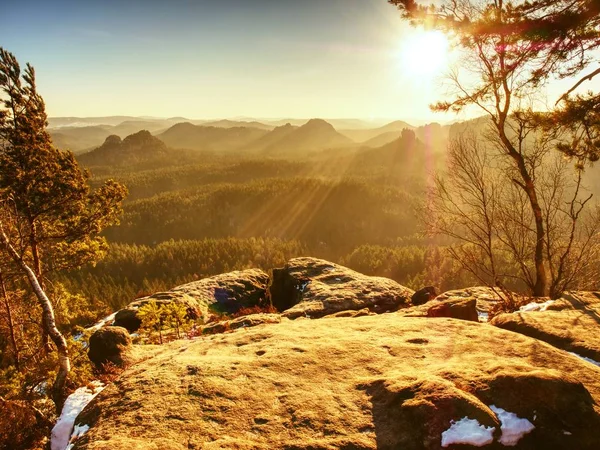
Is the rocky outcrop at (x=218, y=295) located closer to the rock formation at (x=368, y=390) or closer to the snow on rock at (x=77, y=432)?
the rock formation at (x=368, y=390)

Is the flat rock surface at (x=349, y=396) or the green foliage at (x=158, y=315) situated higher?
the flat rock surface at (x=349, y=396)

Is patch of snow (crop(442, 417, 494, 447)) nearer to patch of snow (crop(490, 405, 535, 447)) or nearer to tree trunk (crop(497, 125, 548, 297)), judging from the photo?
patch of snow (crop(490, 405, 535, 447))

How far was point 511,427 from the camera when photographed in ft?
16.7

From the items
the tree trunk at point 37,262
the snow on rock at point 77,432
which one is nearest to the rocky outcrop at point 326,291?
the snow on rock at point 77,432

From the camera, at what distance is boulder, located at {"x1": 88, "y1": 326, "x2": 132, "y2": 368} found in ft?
33.1

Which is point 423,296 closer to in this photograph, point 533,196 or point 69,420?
point 533,196

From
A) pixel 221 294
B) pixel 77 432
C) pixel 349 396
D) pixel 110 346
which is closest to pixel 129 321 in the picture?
pixel 221 294

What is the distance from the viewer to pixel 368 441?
201 inches

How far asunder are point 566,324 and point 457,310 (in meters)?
2.92

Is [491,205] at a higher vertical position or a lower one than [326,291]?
higher

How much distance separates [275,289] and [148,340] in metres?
11.8

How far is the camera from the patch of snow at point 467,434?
4.79 metres

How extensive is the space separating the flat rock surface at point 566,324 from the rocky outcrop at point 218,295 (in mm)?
16797

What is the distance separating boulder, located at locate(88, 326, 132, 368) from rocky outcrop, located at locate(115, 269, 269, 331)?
9775 mm
